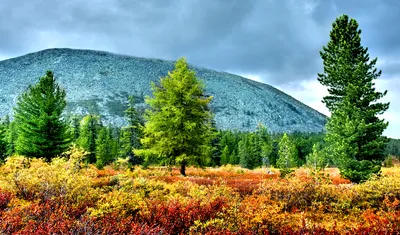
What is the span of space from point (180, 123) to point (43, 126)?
11.5 m

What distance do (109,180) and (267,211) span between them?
35.5ft

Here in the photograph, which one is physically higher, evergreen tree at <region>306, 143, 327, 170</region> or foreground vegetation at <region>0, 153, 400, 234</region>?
evergreen tree at <region>306, 143, 327, 170</region>

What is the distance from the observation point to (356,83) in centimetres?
2084

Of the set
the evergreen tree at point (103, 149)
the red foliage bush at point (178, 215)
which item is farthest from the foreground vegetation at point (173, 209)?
the evergreen tree at point (103, 149)

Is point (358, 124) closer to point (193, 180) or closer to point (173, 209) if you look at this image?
point (193, 180)

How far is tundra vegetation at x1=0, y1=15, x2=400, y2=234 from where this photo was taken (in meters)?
6.60

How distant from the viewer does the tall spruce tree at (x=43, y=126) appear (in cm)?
2589

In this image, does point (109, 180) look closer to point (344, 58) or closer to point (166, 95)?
point (166, 95)

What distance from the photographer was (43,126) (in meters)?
25.9

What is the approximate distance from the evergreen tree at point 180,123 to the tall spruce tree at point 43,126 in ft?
25.4

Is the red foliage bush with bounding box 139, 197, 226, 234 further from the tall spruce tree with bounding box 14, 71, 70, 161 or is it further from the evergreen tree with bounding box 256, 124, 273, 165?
the evergreen tree with bounding box 256, 124, 273, 165

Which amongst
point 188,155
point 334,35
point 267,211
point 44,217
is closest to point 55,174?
point 44,217


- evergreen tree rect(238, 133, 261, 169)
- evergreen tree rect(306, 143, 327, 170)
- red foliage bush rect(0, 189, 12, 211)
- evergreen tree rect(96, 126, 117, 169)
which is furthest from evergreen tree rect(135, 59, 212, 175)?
evergreen tree rect(238, 133, 261, 169)

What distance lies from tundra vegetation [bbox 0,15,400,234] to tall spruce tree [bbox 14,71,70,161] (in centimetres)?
8
